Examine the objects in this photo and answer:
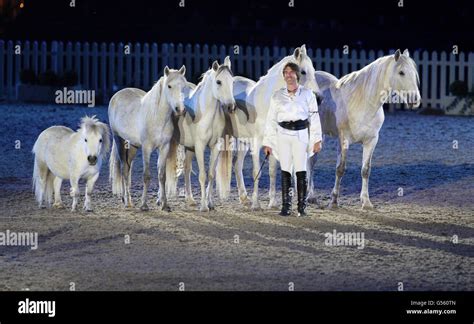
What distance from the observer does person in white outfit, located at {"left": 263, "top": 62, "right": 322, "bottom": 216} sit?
14617 mm

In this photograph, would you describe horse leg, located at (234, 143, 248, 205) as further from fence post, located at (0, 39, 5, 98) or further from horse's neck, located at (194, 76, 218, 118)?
fence post, located at (0, 39, 5, 98)

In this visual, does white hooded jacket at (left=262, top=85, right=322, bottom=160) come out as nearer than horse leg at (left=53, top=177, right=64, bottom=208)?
Yes

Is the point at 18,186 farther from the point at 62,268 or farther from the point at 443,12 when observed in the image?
the point at 443,12

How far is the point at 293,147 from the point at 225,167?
5.39ft

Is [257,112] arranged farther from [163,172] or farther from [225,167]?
[163,172]

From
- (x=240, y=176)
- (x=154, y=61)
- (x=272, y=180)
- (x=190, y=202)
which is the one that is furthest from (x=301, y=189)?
(x=154, y=61)

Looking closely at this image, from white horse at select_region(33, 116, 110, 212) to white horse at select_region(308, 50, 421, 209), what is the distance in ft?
10.5

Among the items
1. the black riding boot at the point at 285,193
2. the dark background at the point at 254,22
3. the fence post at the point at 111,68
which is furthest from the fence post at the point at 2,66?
the black riding boot at the point at 285,193

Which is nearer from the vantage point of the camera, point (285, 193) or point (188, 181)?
point (285, 193)

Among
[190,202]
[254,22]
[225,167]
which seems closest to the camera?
[190,202]

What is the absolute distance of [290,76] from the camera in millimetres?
14531

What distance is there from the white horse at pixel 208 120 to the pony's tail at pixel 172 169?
14 cm

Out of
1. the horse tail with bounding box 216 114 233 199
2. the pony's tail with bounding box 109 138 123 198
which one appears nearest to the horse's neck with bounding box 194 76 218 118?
the horse tail with bounding box 216 114 233 199
